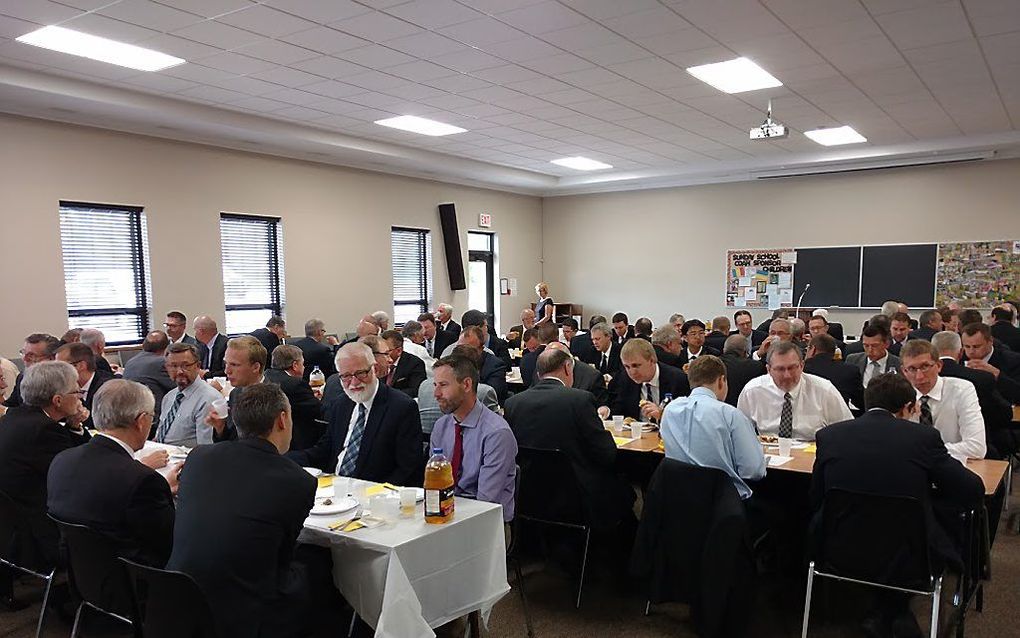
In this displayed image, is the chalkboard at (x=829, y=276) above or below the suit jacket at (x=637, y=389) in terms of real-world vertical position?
above

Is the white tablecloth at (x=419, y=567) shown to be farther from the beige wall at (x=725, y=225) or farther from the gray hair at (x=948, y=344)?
the beige wall at (x=725, y=225)

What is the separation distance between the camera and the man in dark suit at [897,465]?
9.41 feet

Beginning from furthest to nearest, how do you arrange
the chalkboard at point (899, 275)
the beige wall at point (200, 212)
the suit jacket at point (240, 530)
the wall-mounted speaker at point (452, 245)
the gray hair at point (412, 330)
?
the wall-mounted speaker at point (452, 245) → the chalkboard at point (899, 275) → the gray hair at point (412, 330) → the beige wall at point (200, 212) → the suit jacket at point (240, 530)

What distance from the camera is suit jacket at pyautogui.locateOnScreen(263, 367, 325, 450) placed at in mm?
4512

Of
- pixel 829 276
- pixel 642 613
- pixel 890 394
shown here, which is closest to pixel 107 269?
pixel 642 613

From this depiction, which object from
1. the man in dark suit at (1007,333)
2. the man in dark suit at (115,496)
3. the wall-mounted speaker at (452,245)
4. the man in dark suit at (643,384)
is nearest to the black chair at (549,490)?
the man in dark suit at (643,384)

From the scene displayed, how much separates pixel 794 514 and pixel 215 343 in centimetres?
586

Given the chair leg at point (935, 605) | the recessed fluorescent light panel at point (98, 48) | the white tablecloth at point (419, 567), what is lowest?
the chair leg at point (935, 605)

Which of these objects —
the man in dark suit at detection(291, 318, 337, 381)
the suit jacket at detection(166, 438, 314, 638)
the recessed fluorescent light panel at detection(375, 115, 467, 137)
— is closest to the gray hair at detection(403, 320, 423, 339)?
the man in dark suit at detection(291, 318, 337, 381)

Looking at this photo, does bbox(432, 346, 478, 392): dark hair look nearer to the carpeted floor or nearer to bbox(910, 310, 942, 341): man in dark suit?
the carpeted floor

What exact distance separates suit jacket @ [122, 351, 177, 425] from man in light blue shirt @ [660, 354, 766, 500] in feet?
12.1

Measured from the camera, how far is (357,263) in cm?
1013

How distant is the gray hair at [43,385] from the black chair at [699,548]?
9.63 feet

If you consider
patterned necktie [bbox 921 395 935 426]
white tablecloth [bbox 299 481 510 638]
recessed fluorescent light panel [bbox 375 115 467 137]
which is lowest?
white tablecloth [bbox 299 481 510 638]
